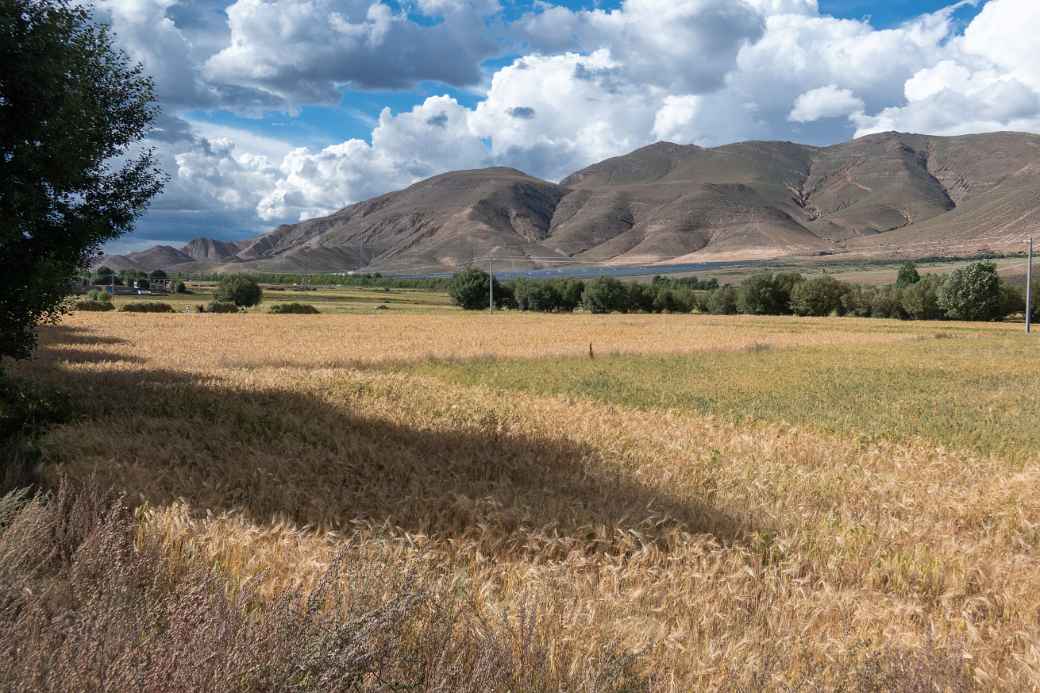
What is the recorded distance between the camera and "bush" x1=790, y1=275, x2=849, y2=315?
4505 inches

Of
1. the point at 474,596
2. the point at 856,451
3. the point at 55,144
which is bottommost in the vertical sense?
the point at 856,451

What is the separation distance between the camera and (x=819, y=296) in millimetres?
114375

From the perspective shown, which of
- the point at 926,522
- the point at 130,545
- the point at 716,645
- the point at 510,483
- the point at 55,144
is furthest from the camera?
the point at 55,144

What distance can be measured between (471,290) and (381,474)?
122 meters

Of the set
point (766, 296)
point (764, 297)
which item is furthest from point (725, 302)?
point (766, 296)

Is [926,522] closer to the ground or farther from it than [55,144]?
closer to the ground

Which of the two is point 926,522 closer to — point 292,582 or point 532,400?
point 292,582

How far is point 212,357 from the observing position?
32406 millimetres

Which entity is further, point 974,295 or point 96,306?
point 974,295

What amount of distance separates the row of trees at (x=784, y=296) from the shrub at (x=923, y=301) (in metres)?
0.14

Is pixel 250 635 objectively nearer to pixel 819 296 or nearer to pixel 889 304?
pixel 819 296

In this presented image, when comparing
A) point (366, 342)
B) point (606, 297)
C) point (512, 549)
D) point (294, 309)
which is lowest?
point (366, 342)

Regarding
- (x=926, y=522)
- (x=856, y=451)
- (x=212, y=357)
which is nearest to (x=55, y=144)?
(x=926, y=522)

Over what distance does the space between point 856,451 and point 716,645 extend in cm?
981
